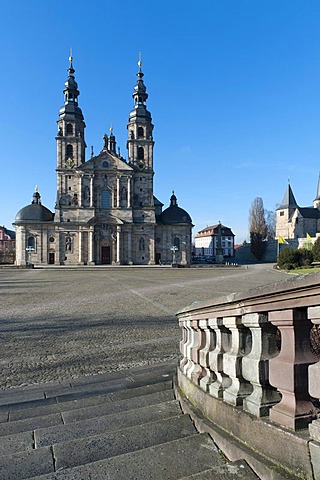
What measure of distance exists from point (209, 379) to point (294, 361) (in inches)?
44.4

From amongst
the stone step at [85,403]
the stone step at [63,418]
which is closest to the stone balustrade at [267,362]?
the stone step at [63,418]

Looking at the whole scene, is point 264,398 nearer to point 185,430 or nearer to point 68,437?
point 185,430

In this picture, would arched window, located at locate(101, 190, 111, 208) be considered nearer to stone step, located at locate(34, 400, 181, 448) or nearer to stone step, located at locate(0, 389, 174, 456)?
stone step, located at locate(0, 389, 174, 456)

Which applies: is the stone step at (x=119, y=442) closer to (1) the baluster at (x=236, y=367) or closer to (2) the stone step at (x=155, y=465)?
(2) the stone step at (x=155, y=465)

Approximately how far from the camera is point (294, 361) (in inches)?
70.8

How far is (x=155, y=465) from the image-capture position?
2.07 m

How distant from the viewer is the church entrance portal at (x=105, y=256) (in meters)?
55.7

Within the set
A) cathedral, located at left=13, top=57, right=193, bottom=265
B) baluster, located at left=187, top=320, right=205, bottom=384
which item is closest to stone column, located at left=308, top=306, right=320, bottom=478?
baluster, located at left=187, top=320, right=205, bottom=384

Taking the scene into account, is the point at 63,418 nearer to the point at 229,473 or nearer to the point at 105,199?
the point at 229,473

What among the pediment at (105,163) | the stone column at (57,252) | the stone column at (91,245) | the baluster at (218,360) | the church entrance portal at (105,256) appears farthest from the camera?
the pediment at (105,163)

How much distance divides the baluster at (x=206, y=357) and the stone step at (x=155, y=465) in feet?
1.76

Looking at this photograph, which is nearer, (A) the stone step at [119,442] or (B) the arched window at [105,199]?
(A) the stone step at [119,442]

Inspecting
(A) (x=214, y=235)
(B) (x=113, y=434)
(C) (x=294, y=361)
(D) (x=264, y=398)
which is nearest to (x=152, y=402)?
(B) (x=113, y=434)

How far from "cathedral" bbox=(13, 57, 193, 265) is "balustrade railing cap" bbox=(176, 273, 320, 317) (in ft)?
166
